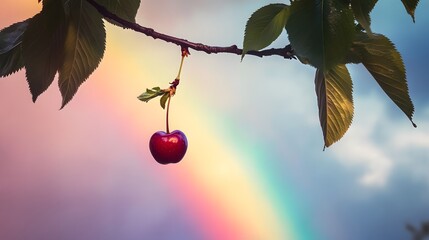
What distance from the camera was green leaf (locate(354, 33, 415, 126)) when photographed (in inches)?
48.4

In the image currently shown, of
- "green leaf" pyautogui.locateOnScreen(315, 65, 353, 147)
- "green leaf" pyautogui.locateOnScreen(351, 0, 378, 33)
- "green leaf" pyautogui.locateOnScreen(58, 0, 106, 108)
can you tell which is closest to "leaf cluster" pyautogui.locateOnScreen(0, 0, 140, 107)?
"green leaf" pyautogui.locateOnScreen(58, 0, 106, 108)

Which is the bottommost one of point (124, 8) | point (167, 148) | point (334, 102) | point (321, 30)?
point (167, 148)

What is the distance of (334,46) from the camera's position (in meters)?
1.00

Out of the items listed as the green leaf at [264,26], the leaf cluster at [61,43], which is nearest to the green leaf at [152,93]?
the leaf cluster at [61,43]

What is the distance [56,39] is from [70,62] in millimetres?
76

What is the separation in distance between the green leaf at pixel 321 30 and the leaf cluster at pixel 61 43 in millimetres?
659

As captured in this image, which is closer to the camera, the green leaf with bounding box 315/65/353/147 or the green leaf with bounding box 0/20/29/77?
the green leaf with bounding box 315/65/353/147

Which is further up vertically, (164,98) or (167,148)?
(164,98)

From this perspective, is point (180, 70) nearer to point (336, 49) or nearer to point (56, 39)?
point (56, 39)

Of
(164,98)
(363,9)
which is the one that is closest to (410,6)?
(363,9)

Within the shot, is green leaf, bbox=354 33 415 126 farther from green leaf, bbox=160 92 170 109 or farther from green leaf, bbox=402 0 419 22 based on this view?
green leaf, bbox=160 92 170 109

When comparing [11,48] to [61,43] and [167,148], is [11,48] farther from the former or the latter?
[167,148]

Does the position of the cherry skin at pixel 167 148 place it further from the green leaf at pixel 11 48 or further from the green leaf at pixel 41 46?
the green leaf at pixel 41 46

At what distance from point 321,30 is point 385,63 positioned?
34 centimetres
